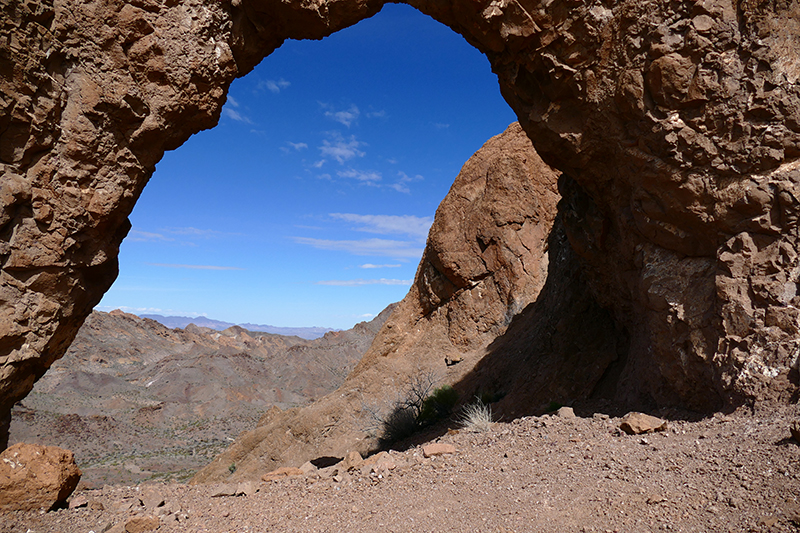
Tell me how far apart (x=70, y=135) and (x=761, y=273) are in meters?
7.98

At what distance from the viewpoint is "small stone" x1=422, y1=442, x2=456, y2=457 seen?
20.1ft

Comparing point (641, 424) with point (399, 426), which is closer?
point (641, 424)

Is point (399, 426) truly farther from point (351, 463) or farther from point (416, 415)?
point (351, 463)

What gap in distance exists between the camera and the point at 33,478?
5.15 metres

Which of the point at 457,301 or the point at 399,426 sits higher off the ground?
the point at 457,301

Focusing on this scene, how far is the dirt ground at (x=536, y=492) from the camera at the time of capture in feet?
12.8

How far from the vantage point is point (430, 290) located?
1912cm

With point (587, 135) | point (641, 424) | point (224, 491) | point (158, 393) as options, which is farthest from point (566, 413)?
point (158, 393)

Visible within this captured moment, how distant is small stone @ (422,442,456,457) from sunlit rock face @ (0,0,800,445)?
9.81ft

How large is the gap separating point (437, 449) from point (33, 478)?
182 inches

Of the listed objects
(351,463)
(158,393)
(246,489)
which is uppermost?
(351,463)

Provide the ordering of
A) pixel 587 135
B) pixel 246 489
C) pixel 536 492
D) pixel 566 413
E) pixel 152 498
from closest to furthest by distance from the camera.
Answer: pixel 536 492 → pixel 152 498 → pixel 246 489 → pixel 566 413 → pixel 587 135

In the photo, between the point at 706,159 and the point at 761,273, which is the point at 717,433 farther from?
the point at 706,159

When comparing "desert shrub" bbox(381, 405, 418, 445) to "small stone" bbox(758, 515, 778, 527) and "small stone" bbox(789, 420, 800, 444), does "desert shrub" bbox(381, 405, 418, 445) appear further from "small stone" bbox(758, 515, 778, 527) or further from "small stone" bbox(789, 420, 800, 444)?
"small stone" bbox(758, 515, 778, 527)
